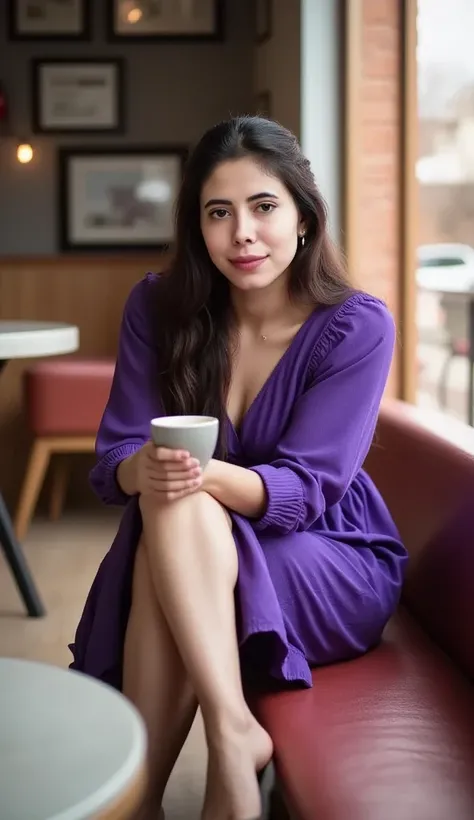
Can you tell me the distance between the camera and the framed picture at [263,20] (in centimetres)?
471

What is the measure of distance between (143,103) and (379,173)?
1.83m

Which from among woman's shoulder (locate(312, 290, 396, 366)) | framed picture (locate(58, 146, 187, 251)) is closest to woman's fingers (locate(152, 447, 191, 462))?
woman's shoulder (locate(312, 290, 396, 366))

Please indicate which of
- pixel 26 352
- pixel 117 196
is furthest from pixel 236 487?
pixel 117 196

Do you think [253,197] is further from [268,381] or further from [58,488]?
[58,488]

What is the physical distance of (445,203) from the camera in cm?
364

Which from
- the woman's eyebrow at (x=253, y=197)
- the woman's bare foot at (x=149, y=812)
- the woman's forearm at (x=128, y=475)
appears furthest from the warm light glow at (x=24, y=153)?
the woman's bare foot at (x=149, y=812)

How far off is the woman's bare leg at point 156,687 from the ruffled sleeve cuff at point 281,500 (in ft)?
0.65

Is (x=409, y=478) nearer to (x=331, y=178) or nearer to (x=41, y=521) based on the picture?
(x=331, y=178)

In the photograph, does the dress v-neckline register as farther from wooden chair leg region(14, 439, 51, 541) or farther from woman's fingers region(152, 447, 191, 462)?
wooden chair leg region(14, 439, 51, 541)

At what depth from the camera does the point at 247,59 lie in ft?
17.4

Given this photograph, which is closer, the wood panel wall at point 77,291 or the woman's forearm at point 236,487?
the woman's forearm at point 236,487

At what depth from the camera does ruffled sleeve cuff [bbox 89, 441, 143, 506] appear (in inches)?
69.2

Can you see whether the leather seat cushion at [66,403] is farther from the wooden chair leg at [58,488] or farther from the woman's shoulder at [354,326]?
the woman's shoulder at [354,326]

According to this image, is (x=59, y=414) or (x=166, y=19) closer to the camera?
(x=59, y=414)
